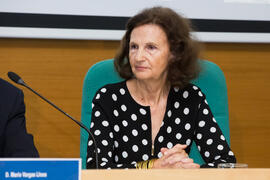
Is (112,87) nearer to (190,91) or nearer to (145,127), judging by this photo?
(145,127)

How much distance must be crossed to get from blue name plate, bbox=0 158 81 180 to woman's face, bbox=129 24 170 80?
903mm

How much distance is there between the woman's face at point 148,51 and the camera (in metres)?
1.71

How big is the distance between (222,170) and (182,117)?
782 mm

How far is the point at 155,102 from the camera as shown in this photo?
6.03ft

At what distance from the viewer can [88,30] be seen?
2.22 m

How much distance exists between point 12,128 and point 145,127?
2.03 feet

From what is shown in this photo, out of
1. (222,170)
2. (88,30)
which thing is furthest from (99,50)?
(222,170)

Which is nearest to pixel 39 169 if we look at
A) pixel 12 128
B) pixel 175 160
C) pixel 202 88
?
pixel 12 128

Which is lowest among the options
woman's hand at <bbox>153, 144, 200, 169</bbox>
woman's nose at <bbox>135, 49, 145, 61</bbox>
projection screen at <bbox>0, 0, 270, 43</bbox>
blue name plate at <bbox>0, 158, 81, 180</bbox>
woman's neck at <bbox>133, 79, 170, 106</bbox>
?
woman's hand at <bbox>153, 144, 200, 169</bbox>

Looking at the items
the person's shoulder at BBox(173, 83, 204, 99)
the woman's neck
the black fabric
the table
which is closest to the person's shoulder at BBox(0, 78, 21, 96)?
the black fabric

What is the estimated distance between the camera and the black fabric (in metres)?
1.34

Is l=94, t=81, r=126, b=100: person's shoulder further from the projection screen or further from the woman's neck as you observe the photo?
the projection screen

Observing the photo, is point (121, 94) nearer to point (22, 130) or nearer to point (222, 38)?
point (22, 130)

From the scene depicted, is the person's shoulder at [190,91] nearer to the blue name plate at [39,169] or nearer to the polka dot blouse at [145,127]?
the polka dot blouse at [145,127]
